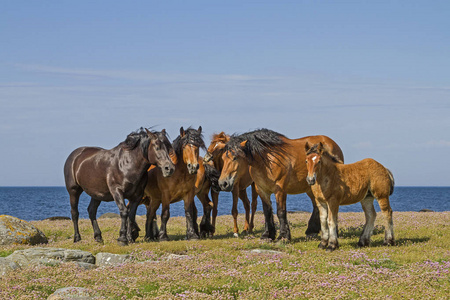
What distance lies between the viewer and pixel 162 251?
13.5 metres

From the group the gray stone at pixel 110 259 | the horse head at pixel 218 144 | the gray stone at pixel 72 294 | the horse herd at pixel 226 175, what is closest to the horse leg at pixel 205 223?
the horse herd at pixel 226 175

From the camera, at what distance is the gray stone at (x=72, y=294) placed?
8695 millimetres

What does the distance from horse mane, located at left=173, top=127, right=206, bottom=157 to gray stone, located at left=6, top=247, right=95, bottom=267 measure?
171 inches

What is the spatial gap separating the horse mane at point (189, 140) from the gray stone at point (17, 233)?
6060mm

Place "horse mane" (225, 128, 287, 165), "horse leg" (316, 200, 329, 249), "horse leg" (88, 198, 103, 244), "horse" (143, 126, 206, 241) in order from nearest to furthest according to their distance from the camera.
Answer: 1. "horse leg" (316, 200, 329, 249)
2. "horse mane" (225, 128, 287, 165)
3. "horse" (143, 126, 206, 241)
4. "horse leg" (88, 198, 103, 244)

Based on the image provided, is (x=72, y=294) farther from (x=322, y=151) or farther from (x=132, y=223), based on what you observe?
(x=132, y=223)

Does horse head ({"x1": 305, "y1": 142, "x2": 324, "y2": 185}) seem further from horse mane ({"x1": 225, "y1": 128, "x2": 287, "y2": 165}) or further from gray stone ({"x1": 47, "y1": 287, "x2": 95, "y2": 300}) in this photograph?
gray stone ({"x1": 47, "y1": 287, "x2": 95, "y2": 300})

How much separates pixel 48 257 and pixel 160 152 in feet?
14.3

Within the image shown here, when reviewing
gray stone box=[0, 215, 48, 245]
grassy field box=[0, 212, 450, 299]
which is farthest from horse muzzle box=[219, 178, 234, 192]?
gray stone box=[0, 215, 48, 245]

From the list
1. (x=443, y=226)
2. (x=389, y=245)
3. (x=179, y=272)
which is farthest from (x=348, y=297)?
(x=443, y=226)

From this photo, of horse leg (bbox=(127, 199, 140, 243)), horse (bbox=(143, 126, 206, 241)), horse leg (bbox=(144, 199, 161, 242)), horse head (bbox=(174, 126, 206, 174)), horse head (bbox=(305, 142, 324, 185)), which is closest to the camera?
horse head (bbox=(305, 142, 324, 185))

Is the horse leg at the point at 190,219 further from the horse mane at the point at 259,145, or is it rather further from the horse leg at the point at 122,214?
the horse mane at the point at 259,145

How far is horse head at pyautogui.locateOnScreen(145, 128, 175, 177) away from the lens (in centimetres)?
1462

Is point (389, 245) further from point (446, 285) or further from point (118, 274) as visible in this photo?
point (118, 274)
